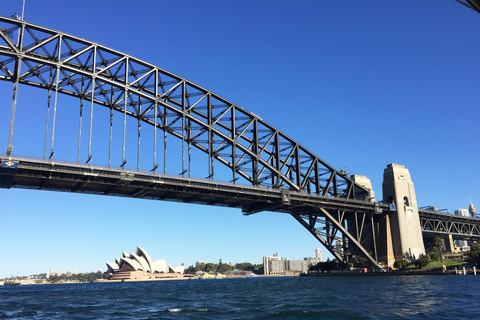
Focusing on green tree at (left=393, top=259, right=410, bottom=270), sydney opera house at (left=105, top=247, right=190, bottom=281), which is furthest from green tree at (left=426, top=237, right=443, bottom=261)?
sydney opera house at (left=105, top=247, right=190, bottom=281)

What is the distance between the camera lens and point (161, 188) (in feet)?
212

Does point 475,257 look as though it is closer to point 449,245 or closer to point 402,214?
point 402,214

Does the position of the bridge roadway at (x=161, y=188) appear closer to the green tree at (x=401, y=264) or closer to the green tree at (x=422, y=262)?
the green tree at (x=401, y=264)

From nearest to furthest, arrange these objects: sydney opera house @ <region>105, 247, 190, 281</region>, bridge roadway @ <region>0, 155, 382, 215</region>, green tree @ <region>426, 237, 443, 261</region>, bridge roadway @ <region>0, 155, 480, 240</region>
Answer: bridge roadway @ <region>0, 155, 382, 215</region> → bridge roadway @ <region>0, 155, 480, 240</region> → green tree @ <region>426, 237, 443, 261</region> → sydney opera house @ <region>105, 247, 190, 281</region>

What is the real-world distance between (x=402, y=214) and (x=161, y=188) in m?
59.5

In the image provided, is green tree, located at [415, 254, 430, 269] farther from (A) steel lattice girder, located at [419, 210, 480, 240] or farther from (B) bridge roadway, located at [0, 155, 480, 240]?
(A) steel lattice girder, located at [419, 210, 480, 240]

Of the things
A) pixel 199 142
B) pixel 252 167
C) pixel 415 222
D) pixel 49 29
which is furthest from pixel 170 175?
pixel 415 222

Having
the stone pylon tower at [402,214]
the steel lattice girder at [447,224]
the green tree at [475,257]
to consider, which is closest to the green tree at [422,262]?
the stone pylon tower at [402,214]

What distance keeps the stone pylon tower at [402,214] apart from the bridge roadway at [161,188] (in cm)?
423

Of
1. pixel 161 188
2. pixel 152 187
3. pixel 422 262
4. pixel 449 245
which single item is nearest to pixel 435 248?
pixel 422 262

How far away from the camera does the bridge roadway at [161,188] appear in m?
54.4

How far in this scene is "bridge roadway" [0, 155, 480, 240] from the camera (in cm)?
5441

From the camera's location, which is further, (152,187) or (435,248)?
(435,248)

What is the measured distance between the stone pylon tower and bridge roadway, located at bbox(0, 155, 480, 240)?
423 centimetres
